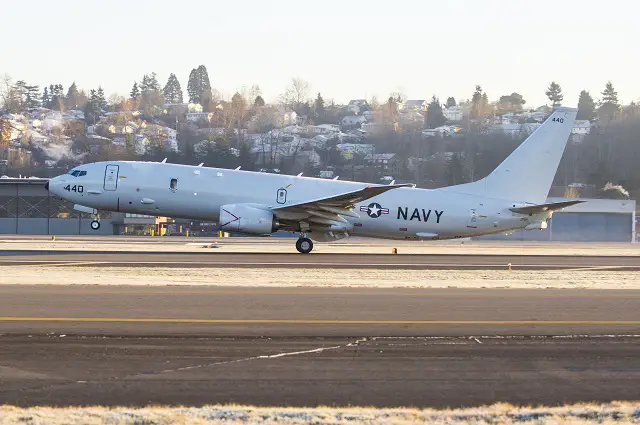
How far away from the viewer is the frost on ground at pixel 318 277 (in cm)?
2667

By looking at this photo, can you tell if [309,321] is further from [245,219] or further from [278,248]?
[278,248]

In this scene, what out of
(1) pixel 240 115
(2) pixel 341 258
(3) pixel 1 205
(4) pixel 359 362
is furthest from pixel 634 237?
(1) pixel 240 115

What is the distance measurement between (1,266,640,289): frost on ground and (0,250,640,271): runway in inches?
88.9

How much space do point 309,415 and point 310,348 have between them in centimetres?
463

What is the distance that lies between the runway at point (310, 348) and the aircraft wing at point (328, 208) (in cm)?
1807

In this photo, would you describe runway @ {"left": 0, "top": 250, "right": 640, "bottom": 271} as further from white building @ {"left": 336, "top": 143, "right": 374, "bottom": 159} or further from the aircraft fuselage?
white building @ {"left": 336, "top": 143, "right": 374, "bottom": 159}

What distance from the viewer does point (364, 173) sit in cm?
13100

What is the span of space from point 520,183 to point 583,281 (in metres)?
17.5

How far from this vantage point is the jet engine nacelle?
41.8 m

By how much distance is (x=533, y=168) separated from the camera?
152 feet

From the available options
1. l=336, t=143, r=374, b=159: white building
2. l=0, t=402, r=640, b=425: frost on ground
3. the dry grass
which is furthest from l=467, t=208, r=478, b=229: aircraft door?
l=336, t=143, r=374, b=159: white building

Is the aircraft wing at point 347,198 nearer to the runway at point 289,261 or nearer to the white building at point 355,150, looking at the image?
the runway at point 289,261

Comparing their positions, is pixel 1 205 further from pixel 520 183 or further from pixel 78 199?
pixel 520 183

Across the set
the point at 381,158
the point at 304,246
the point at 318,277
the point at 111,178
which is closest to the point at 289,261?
the point at 304,246
